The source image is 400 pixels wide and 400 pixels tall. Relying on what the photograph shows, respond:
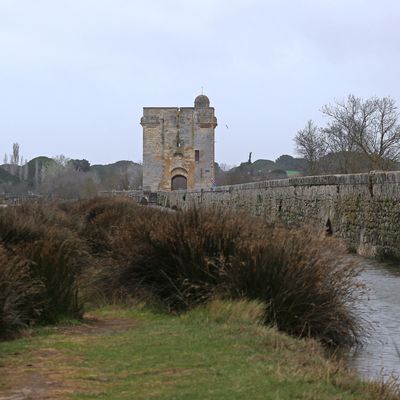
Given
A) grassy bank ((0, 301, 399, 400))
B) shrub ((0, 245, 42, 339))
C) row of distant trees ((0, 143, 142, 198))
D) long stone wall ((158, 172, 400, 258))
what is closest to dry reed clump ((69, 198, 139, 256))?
long stone wall ((158, 172, 400, 258))

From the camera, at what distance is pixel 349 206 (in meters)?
14.8

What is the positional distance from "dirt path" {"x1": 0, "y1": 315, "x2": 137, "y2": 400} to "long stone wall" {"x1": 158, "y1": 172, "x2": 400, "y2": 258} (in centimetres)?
433

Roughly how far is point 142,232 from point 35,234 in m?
2.26

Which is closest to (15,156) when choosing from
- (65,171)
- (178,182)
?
(65,171)

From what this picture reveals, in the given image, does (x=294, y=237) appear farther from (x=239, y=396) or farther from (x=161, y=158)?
(x=161, y=158)

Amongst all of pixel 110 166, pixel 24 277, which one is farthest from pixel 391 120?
pixel 110 166

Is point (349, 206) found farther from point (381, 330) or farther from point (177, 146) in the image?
point (177, 146)

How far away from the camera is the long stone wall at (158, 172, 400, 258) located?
1273 cm

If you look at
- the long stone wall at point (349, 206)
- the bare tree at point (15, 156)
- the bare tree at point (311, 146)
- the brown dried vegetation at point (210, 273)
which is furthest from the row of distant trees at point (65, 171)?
the brown dried vegetation at point (210, 273)

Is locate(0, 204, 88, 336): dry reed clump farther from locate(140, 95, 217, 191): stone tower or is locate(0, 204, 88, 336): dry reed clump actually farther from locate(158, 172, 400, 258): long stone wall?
locate(140, 95, 217, 191): stone tower

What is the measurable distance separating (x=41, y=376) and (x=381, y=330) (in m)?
3.38

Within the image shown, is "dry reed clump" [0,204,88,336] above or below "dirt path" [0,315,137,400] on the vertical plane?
above

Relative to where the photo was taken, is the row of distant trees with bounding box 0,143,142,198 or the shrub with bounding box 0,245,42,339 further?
the row of distant trees with bounding box 0,143,142,198

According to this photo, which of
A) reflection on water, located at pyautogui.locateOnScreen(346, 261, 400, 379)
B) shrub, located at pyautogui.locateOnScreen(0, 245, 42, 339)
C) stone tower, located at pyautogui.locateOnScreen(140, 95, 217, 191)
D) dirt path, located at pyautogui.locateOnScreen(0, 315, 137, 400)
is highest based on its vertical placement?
stone tower, located at pyautogui.locateOnScreen(140, 95, 217, 191)
